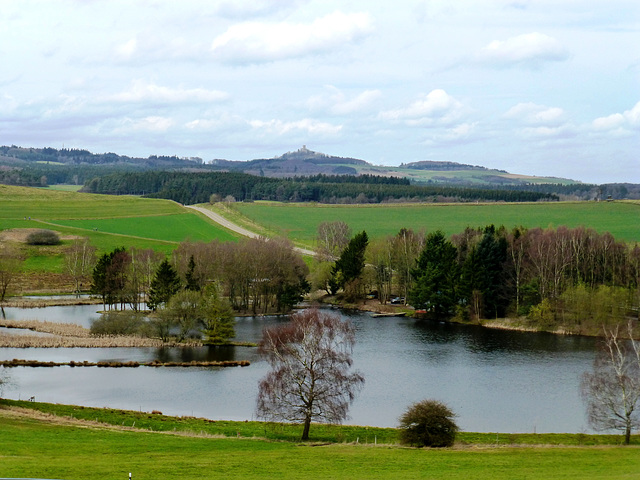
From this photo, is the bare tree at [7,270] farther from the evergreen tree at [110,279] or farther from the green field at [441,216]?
the green field at [441,216]

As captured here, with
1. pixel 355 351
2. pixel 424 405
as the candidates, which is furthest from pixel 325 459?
pixel 355 351

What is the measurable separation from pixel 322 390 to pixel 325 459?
701 centimetres

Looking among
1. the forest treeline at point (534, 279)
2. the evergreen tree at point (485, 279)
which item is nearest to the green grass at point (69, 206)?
the forest treeline at point (534, 279)

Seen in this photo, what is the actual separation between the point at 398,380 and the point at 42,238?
74.1 meters

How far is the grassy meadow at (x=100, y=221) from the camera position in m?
113

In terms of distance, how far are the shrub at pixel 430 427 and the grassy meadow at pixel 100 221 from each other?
244ft

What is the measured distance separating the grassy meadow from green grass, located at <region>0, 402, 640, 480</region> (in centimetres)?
7133

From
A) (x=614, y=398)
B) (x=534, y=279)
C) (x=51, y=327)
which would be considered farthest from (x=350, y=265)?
(x=614, y=398)

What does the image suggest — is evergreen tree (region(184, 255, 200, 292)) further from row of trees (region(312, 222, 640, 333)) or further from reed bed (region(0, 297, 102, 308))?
row of trees (region(312, 222, 640, 333))

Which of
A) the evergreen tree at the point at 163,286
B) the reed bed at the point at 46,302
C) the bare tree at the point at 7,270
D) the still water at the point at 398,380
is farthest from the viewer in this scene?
the bare tree at the point at 7,270

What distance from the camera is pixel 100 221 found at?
13888 cm

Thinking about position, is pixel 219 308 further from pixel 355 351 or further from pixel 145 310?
pixel 145 310

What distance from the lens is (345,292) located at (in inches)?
3519

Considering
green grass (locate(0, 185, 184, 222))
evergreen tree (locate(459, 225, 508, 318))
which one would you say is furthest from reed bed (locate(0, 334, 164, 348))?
green grass (locate(0, 185, 184, 222))
